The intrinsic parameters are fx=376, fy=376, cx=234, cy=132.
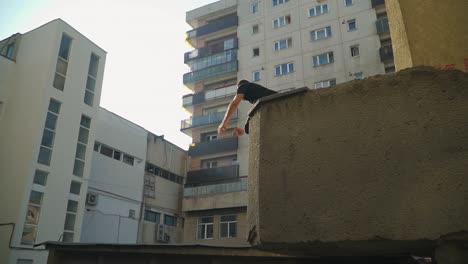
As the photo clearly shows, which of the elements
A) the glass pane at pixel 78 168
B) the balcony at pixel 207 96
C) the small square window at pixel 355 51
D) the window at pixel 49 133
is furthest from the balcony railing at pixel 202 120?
the window at pixel 49 133

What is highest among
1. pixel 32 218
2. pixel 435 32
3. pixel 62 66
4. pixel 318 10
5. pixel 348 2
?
pixel 318 10

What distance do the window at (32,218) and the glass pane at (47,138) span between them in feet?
8.46

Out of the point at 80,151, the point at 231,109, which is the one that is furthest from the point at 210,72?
the point at 231,109

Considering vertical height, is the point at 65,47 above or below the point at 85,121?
above

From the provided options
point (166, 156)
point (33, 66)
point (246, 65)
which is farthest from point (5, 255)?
point (246, 65)

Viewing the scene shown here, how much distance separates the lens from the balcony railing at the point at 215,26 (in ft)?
117

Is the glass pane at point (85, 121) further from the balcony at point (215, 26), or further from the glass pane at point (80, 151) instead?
the balcony at point (215, 26)

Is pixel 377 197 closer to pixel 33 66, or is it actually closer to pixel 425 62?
pixel 425 62

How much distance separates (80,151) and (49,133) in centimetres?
222

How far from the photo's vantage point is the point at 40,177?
1900cm

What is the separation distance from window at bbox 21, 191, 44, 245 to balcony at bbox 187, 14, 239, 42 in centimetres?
2304

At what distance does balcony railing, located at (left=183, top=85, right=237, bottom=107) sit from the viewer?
108ft

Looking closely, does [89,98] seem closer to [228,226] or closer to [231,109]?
[228,226]

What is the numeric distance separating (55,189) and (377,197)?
65.1ft
